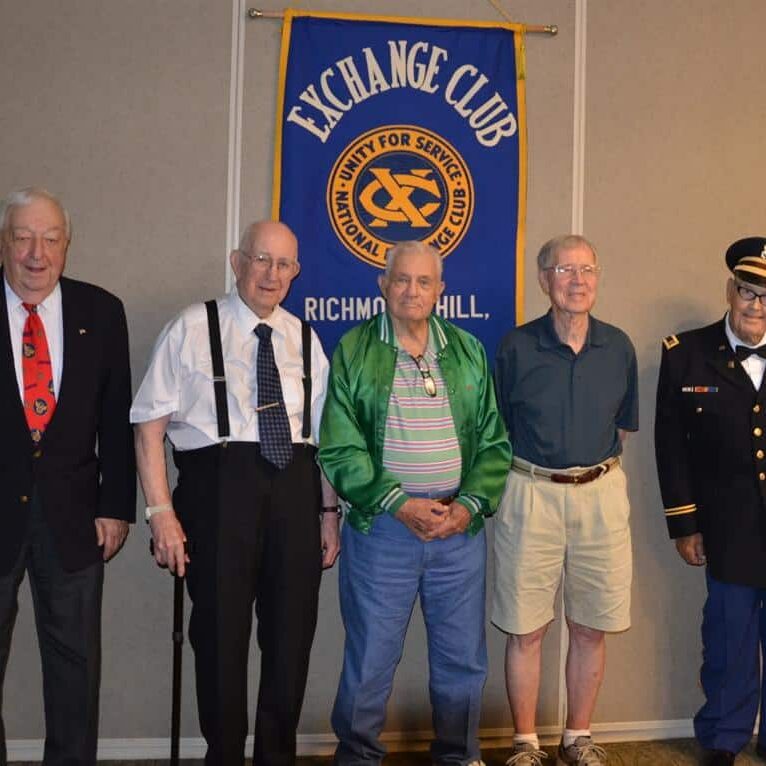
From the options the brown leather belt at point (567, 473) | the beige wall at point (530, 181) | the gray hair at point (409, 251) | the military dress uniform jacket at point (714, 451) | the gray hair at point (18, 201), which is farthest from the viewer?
the beige wall at point (530, 181)

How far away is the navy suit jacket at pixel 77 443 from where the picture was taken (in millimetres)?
2453

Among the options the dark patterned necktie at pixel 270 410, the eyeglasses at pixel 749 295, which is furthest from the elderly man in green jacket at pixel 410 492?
the eyeglasses at pixel 749 295

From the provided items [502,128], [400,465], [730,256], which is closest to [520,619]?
[400,465]

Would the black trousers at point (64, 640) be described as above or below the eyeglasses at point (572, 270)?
below

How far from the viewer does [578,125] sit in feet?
11.0

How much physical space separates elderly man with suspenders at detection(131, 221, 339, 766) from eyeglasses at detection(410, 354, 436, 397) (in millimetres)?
347

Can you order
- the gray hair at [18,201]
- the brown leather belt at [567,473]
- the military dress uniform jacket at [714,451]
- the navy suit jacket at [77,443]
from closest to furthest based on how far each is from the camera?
the navy suit jacket at [77,443], the gray hair at [18,201], the brown leather belt at [567,473], the military dress uniform jacket at [714,451]

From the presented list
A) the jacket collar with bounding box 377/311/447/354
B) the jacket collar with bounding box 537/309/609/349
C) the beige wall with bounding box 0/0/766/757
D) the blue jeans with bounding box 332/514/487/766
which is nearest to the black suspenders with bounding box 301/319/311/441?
the jacket collar with bounding box 377/311/447/354

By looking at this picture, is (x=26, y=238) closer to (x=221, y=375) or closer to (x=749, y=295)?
(x=221, y=375)

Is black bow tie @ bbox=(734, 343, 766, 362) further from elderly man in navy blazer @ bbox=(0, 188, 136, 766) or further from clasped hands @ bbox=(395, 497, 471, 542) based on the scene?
elderly man in navy blazer @ bbox=(0, 188, 136, 766)

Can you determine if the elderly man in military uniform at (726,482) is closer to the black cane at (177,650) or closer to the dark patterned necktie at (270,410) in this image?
the dark patterned necktie at (270,410)

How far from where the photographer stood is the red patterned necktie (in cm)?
249

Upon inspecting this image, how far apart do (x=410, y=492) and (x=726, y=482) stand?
1.11 metres

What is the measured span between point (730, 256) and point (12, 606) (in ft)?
8.48
